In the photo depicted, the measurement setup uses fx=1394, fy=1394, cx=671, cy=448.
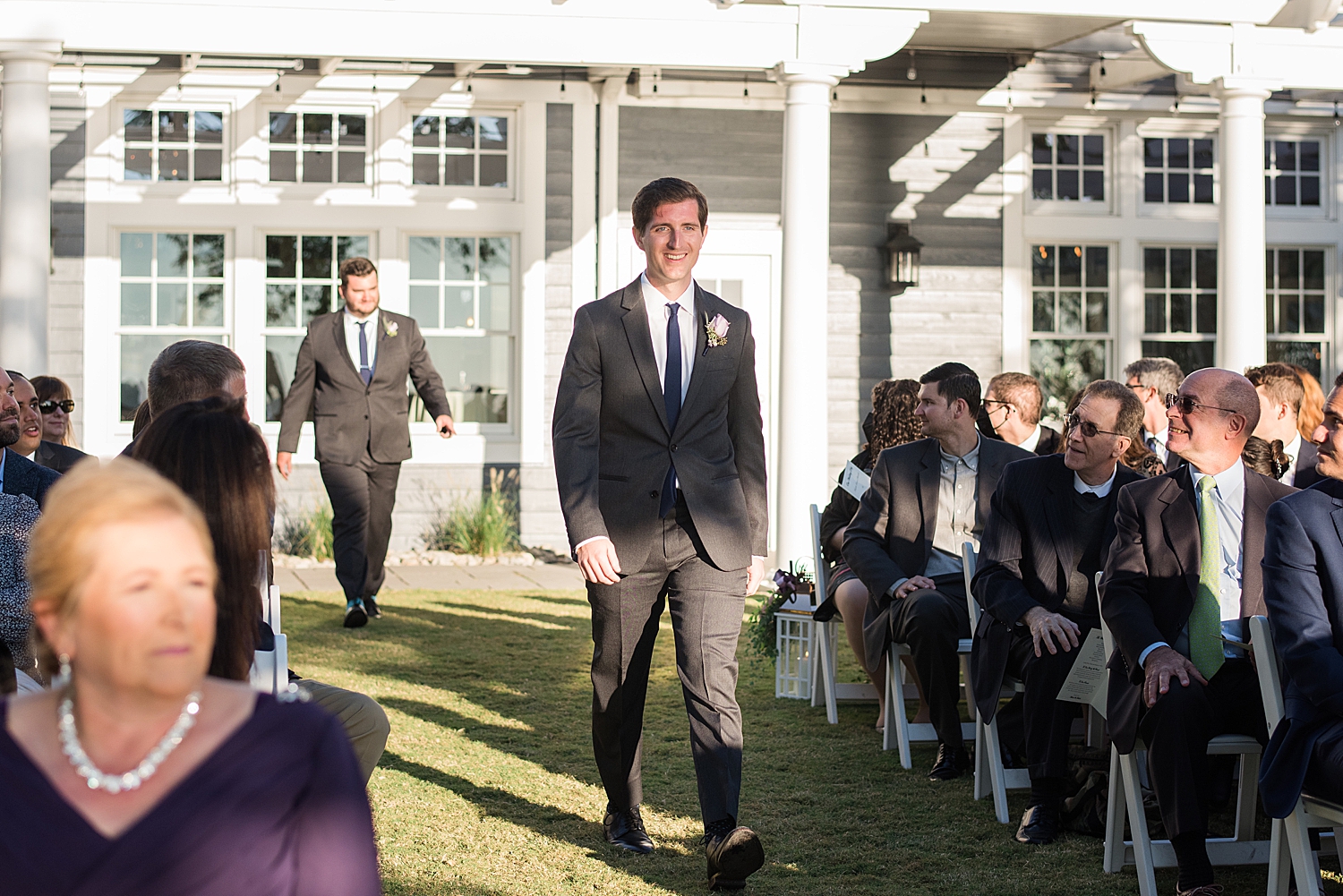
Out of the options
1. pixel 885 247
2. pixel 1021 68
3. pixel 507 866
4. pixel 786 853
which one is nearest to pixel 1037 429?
pixel 786 853

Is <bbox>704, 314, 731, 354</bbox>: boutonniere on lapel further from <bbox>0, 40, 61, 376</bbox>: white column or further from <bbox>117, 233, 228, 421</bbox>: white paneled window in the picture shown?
<bbox>117, 233, 228, 421</bbox>: white paneled window

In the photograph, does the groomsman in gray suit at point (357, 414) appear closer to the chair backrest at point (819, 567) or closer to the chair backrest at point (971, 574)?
the chair backrest at point (819, 567)

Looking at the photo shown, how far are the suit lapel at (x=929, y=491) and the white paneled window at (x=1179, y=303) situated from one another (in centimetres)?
773

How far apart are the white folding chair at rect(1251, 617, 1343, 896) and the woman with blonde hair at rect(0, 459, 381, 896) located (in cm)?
268

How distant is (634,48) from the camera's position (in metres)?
9.45

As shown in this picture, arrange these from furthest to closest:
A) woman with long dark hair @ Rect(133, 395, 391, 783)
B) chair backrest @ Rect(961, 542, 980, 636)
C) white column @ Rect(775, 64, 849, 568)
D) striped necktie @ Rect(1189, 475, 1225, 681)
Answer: white column @ Rect(775, 64, 849, 568) → chair backrest @ Rect(961, 542, 980, 636) → striped necktie @ Rect(1189, 475, 1225, 681) → woman with long dark hair @ Rect(133, 395, 391, 783)

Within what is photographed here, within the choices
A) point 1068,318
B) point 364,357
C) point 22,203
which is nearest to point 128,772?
point 364,357

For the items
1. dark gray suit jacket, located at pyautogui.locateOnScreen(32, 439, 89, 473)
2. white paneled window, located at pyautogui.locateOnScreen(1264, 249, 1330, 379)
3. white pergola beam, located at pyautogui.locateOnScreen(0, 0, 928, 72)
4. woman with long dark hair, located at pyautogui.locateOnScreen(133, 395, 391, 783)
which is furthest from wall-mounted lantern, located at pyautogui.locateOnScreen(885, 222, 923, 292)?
woman with long dark hair, located at pyautogui.locateOnScreen(133, 395, 391, 783)

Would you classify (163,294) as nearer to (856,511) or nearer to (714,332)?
(856,511)

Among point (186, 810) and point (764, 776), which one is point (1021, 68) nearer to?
point (764, 776)

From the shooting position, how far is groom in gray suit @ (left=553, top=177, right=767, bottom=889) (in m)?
4.02

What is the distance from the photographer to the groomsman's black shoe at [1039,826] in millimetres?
4375

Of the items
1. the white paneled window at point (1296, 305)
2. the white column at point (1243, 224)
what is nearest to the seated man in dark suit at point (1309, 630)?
the white column at point (1243, 224)

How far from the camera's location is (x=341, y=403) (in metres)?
8.48
